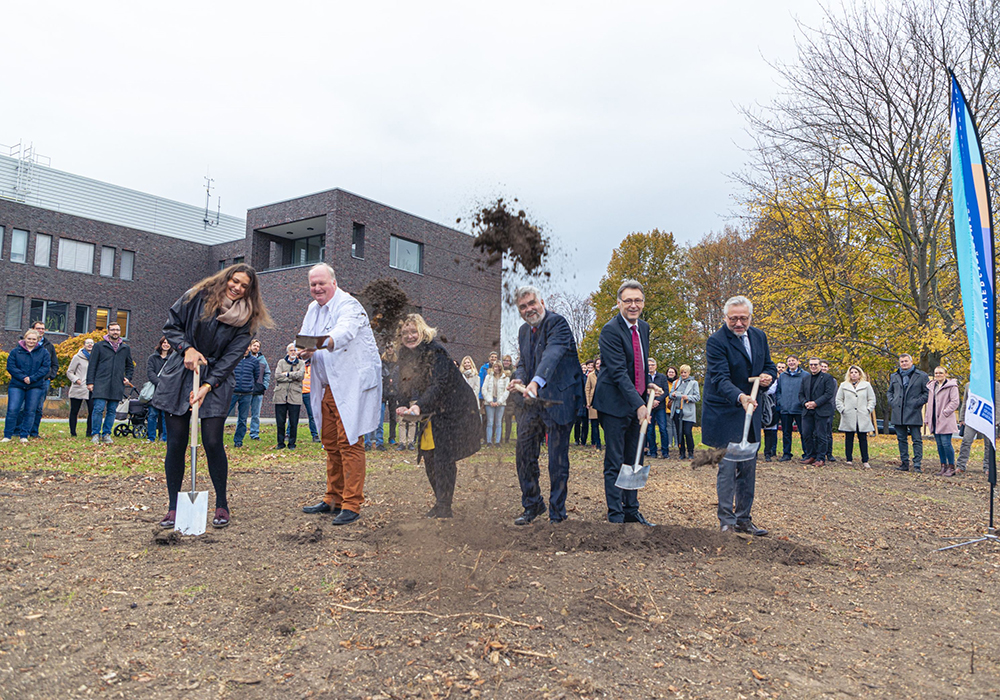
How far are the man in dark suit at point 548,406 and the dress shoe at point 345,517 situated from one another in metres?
1.29

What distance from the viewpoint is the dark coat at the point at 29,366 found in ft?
34.1

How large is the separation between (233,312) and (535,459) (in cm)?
260

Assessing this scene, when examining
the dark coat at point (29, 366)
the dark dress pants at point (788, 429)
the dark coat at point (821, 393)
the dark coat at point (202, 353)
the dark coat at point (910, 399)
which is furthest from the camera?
the dark dress pants at point (788, 429)

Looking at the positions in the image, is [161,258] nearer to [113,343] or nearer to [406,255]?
[406,255]

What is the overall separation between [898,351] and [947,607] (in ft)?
57.1

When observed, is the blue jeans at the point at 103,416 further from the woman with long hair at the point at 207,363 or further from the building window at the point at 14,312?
the building window at the point at 14,312

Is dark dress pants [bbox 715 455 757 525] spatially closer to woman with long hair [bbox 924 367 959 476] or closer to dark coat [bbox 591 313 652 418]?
dark coat [bbox 591 313 652 418]

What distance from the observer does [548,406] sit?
5.14 meters

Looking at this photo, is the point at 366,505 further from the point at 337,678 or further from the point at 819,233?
the point at 819,233

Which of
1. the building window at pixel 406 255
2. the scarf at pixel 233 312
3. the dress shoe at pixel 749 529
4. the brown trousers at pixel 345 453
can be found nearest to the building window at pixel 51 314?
the building window at pixel 406 255

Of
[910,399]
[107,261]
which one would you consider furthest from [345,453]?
[107,261]

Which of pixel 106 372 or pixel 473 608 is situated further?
pixel 106 372

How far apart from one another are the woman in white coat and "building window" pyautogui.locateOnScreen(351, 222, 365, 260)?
18.9 m

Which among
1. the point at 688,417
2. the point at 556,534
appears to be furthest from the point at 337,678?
the point at 688,417
